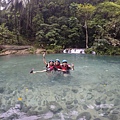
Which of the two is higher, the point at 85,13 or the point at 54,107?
the point at 85,13

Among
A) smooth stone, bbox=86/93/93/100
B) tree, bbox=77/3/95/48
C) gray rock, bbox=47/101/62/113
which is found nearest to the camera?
gray rock, bbox=47/101/62/113

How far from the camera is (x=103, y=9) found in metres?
28.7

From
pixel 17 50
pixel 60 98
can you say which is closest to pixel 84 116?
pixel 60 98

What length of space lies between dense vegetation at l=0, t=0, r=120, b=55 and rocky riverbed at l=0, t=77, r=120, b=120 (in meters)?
17.0

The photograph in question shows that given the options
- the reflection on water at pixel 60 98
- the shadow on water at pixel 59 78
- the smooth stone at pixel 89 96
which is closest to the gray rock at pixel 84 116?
the reflection on water at pixel 60 98

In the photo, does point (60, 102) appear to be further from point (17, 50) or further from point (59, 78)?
point (17, 50)

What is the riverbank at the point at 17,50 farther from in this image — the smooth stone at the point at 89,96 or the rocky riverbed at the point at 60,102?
the smooth stone at the point at 89,96

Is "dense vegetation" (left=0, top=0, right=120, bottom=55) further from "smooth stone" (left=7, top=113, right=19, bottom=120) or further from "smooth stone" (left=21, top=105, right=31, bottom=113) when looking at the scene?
"smooth stone" (left=7, top=113, right=19, bottom=120)

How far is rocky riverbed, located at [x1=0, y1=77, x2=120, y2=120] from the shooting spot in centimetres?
529

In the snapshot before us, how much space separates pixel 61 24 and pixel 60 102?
24680 millimetres

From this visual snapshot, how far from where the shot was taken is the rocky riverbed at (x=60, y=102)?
208 inches

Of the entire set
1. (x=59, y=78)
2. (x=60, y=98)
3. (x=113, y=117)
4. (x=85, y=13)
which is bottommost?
(x=59, y=78)

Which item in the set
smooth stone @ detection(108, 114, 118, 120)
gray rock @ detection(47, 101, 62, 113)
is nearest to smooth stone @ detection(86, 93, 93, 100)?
gray rock @ detection(47, 101, 62, 113)

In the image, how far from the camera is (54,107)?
235 inches
